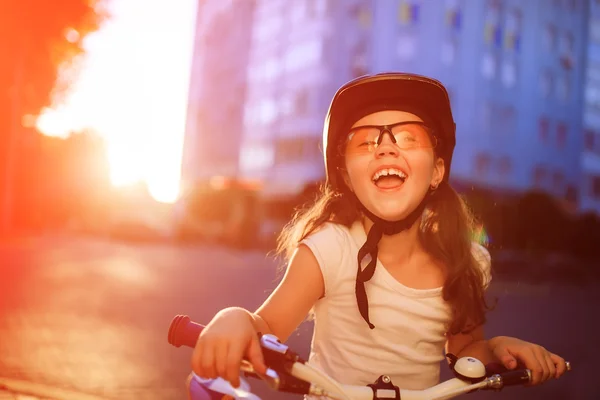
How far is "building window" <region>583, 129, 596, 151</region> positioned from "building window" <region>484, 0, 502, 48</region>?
11303 millimetres

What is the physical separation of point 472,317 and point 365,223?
1.81 feet

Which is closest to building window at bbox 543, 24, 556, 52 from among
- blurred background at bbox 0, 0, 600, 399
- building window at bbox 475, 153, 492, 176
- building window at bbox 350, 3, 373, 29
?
blurred background at bbox 0, 0, 600, 399

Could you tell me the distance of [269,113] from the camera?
49062 mm

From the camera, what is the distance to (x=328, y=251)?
7.33 ft

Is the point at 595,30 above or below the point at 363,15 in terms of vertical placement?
above

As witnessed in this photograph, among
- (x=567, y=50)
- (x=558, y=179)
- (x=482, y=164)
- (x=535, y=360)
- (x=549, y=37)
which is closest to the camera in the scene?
(x=535, y=360)

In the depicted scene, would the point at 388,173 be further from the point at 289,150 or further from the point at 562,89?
the point at 562,89

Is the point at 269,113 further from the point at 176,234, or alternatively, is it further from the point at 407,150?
the point at 407,150

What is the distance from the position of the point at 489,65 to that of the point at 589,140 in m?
12.2

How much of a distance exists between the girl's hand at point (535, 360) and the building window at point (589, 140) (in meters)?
52.3

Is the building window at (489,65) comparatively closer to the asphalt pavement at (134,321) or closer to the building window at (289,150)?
the building window at (289,150)

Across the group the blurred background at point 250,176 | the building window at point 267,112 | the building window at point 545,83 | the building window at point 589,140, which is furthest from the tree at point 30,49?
the building window at point 589,140

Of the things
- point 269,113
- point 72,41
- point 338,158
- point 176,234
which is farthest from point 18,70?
point 269,113

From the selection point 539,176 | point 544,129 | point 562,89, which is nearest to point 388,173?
point 539,176
